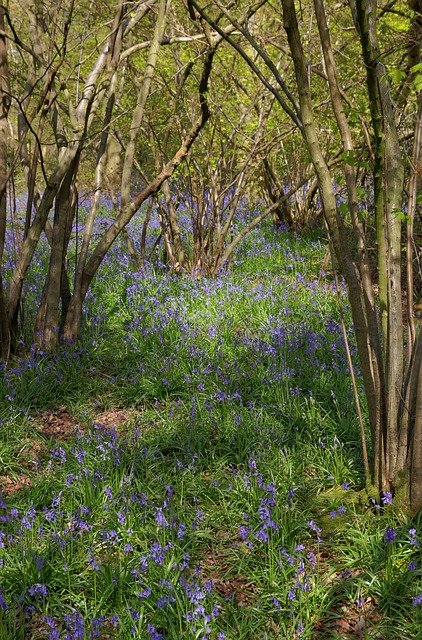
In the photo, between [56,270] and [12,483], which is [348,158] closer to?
[12,483]

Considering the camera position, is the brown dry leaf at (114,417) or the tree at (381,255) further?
the brown dry leaf at (114,417)

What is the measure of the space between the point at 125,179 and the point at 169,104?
260 centimetres

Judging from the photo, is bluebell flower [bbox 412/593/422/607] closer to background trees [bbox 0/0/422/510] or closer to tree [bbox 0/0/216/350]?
background trees [bbox 0/0/422/510]

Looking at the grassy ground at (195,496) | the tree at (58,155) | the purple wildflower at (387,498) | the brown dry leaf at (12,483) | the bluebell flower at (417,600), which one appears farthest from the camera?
the tree at (58,155)

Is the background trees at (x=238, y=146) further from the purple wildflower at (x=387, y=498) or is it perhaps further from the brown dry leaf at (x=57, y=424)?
the brown dry leaf at (x=57, y=424)

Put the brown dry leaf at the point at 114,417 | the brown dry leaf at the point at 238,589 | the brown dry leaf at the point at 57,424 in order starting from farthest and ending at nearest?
the brown dry leaf at the point at 114,417 < the brown dry leaf at the point at 57,424 < the brown dry leaf at the point at 238,589

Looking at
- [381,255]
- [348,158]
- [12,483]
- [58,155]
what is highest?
[58,155]

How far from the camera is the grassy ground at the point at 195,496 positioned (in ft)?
8.34

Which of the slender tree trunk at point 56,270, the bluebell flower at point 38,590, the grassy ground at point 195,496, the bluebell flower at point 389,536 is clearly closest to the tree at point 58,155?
the slender tree trunk at point 56,270

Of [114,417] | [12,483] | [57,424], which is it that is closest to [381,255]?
[114,417]

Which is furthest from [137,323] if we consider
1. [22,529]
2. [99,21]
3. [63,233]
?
[99,21]

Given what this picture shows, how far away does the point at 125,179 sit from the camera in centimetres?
581

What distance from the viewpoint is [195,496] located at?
332 cm

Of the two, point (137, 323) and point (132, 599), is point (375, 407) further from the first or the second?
point (137, 323)
